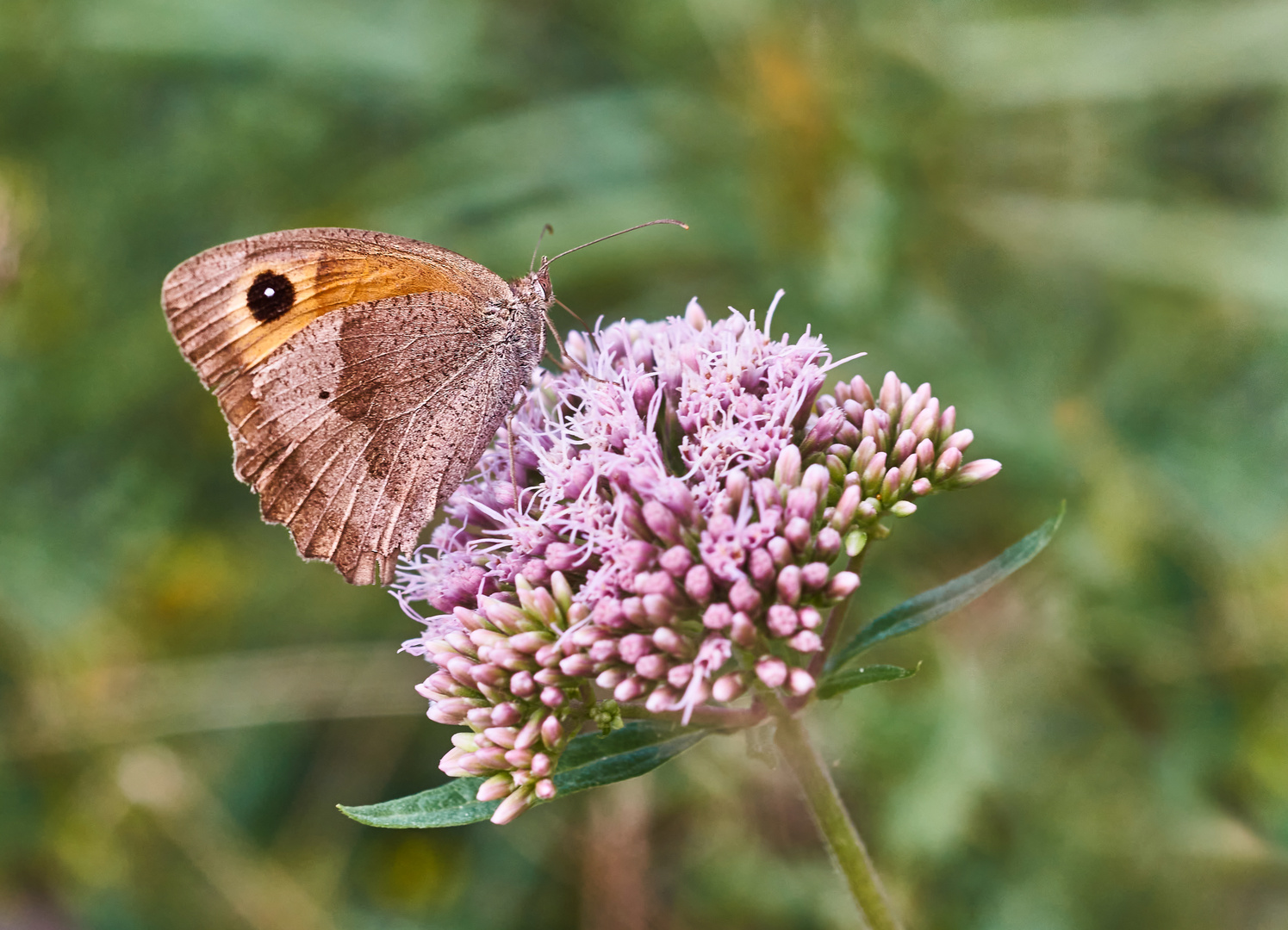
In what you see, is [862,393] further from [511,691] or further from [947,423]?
[511,691]

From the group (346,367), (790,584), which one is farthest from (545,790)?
(346,367)

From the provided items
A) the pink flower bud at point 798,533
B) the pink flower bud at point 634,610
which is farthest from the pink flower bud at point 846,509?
the pink flower bud at point 634,610

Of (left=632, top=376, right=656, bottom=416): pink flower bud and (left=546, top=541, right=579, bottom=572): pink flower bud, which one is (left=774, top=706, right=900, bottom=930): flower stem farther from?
(left=632, top=376, right=656, bottom=416): pink flower bud

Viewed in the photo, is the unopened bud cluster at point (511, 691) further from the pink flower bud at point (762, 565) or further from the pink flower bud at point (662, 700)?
the pink flower bud at point (762, 565)

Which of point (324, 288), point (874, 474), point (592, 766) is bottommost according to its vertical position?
point (592, 766)

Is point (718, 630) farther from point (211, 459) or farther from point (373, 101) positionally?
point (373, 101)

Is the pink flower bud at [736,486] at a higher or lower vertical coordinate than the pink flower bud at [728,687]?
higher

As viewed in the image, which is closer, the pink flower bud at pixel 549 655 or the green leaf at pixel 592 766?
the green leaf at pixel 592 766
